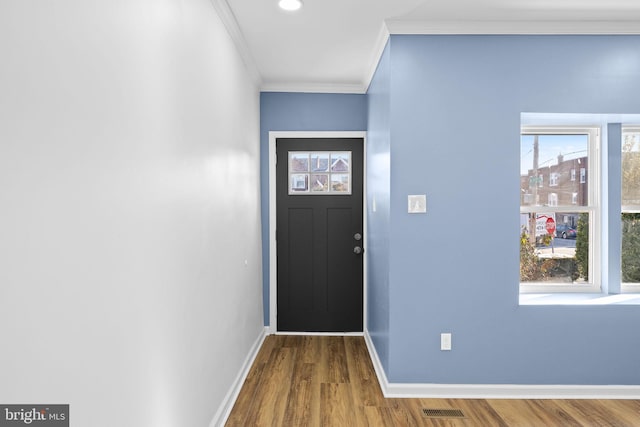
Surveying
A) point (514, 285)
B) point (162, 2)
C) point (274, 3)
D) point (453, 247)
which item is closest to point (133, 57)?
point (162, 2)

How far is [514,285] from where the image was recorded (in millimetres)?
2773

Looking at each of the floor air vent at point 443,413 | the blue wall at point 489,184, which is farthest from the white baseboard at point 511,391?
the floor air vent at point 443,413

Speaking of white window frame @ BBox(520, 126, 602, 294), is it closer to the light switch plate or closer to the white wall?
the light switch plate

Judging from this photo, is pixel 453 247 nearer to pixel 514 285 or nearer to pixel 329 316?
pixel 514 285

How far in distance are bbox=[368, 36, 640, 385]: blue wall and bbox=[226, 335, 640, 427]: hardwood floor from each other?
0.62ft

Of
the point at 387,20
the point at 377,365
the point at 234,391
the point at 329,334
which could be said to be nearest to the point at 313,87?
the point at 387,20

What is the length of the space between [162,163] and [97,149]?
0.45 meters

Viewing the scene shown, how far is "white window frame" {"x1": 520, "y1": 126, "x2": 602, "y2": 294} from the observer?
3162 mm

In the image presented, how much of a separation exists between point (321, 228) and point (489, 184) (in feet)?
6.20

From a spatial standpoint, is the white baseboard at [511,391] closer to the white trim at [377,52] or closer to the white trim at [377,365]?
the white trim at [377,365]

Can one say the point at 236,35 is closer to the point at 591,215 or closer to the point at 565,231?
the point at 565,231

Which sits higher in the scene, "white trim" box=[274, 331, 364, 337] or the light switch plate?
the light switch plate

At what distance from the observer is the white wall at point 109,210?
87cm

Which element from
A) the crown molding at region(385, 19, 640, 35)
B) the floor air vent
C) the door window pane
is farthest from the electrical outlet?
the crown molding at region(385, 19, 640, 35)
